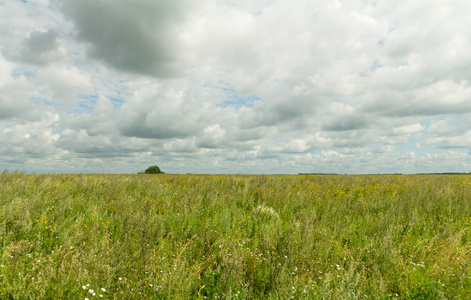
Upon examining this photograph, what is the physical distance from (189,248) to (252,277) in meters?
1.16

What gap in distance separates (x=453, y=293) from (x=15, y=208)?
23.3 feet

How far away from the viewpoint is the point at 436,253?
435 centimetres

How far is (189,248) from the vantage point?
3980 millimetres

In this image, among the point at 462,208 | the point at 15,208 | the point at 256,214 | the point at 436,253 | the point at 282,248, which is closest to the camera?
the point at 282,248

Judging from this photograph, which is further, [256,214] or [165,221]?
[256,214]

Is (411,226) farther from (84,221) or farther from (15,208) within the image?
(15,208)

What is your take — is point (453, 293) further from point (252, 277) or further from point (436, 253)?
point (252, 277)

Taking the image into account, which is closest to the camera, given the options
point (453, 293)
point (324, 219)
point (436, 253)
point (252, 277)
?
point (453, 293)

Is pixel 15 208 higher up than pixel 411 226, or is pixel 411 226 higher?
pixel 15 208

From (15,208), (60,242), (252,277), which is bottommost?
(252,277)

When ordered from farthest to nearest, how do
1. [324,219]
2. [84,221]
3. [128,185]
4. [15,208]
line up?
[128,185], [324,219], [84,221], [15,208]

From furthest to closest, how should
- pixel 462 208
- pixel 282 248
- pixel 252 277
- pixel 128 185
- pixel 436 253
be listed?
pixel 128 185, pixel 462 208, pixel 436 253, pixel 282 248, pixel 252 277

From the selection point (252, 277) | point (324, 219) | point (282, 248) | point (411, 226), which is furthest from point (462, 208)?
point (252, 277)

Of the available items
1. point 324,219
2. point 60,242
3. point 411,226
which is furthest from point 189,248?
point 411,226
